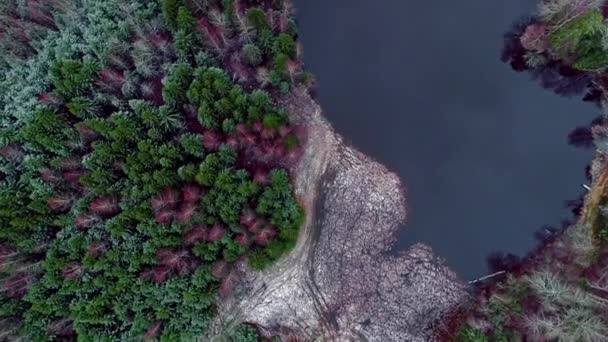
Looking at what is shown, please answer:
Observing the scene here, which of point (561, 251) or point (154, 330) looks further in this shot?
point (561, 251)

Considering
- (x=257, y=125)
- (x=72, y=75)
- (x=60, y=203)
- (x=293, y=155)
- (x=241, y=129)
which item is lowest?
(x=60, y=203)

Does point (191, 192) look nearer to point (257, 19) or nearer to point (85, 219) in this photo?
point (85, 219)

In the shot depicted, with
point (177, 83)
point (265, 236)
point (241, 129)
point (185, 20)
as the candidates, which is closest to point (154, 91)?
point (177, 83)

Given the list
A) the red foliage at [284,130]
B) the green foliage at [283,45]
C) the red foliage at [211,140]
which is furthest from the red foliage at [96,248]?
the green foliage at [283,45]

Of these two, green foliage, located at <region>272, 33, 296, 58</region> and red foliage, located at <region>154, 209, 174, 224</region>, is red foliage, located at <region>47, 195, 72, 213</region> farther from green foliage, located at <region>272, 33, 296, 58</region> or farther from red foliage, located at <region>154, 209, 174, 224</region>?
green foliage, located at <region>272, 33, 296, 58</region>

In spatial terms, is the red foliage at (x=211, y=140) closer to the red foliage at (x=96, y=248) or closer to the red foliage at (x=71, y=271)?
the red foliage at (x=96, y=248)

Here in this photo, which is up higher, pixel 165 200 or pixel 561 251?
pixel 561 251
